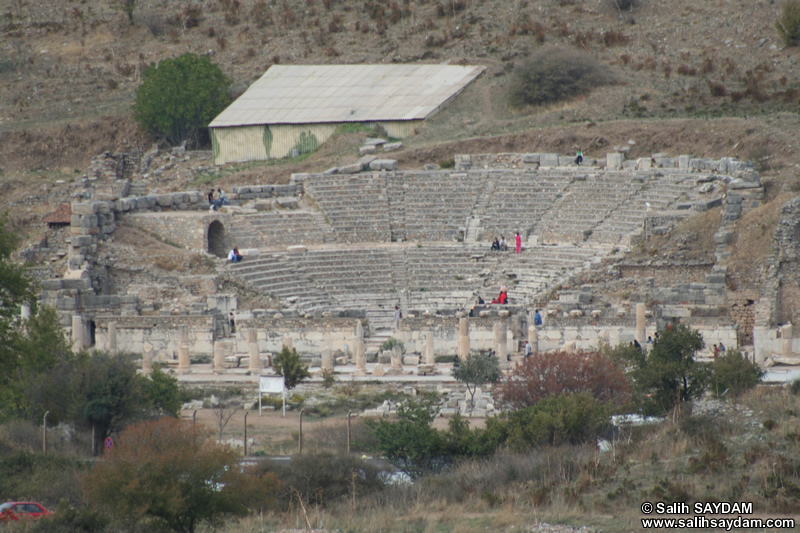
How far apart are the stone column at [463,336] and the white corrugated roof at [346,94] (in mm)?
19170

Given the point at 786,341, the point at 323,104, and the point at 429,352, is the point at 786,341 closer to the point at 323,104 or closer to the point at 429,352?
the point at 429,352

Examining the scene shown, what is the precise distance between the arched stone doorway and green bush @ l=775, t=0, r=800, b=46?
83.6ft

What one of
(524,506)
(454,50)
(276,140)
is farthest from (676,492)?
(454,50)

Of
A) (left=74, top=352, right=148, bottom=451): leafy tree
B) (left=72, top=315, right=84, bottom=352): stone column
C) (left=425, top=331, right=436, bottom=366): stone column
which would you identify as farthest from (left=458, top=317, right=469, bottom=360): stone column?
(left=74, top=352, right=148, bottom=451): leafy tree

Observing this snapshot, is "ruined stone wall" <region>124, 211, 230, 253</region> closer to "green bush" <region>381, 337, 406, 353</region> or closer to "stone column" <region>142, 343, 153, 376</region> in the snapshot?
"stone column" <region>142, 343, 153, 376</region>

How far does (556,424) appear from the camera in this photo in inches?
974

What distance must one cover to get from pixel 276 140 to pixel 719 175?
1837 cm

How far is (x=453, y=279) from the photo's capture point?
43906mm

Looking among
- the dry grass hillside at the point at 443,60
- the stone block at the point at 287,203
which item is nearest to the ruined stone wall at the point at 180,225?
the stone block at the point at 287,203

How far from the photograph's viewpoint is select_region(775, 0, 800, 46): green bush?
2237 inches

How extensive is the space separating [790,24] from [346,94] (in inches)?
726

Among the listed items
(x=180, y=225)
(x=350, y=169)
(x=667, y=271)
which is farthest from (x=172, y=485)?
(x=350, y=169)

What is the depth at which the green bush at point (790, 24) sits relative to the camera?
56.8 metres

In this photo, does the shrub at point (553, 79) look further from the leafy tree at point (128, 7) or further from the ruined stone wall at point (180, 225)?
the leafy tree at point (128, 7)
